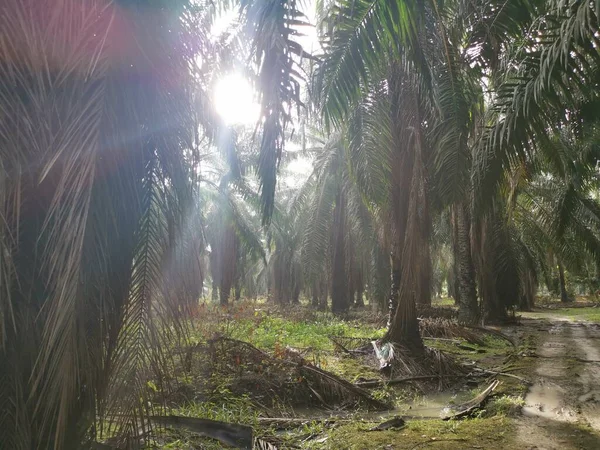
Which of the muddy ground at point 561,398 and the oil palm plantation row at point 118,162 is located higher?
the oil palm plantation row at point 118,162

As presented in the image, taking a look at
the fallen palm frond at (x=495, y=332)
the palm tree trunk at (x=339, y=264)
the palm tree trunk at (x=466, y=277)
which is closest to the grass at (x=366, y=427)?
the fallen palm frond at (x=495, y=332)

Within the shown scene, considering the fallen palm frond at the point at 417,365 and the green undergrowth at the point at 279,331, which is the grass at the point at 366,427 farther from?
the green undergrowth at the point at 279,331

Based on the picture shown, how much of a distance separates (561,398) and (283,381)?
10.8 ft

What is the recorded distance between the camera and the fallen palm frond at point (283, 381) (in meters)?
5.82

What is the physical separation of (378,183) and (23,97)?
6074 mm

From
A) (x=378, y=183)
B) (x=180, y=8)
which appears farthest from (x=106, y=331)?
(x=378, y=183)

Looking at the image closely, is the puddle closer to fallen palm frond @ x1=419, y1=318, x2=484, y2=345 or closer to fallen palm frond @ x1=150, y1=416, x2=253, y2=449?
fallen palm frond @ x1=150, y1=416, x2=253, y2=449

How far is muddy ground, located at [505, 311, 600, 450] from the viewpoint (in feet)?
13.7

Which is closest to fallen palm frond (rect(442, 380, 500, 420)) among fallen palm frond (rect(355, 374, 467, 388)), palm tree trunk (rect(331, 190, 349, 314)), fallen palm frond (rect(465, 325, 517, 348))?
fallen palm frond (rect(355, 374, 467, 388))

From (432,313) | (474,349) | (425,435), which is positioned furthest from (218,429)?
(432,313)

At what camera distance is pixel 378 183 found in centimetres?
782

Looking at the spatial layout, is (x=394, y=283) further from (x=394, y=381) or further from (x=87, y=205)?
(x=87, y=205)

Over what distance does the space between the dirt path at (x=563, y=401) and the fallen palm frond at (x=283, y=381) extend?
173 centimetres

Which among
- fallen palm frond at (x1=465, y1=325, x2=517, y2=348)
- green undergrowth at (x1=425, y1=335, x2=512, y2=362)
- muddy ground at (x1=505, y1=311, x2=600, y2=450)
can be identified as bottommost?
muddy ground at (x1=505, y1=311, x2=600, y2=450)
